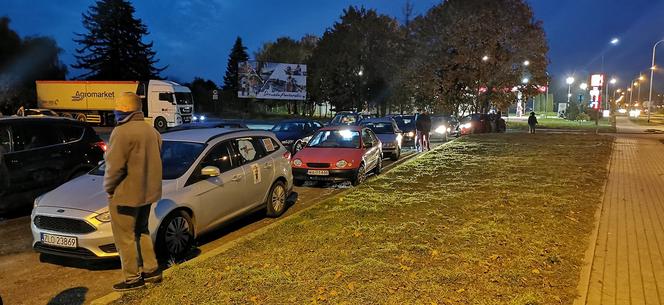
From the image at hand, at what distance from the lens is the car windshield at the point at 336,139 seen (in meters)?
12.1

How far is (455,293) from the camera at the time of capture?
4.32 meters

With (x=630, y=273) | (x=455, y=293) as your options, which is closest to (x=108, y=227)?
(x=455, y=293)

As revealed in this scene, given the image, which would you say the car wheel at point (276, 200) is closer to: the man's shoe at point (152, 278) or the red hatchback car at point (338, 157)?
the red hatchback car at point (338, 157)

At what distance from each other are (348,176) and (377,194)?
6.08 ft

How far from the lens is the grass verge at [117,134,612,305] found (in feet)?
14.2

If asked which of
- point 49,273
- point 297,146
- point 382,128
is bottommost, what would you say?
point 49,273

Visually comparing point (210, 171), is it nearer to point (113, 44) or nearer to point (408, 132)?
point (408, 132)

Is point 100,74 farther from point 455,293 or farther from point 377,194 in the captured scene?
point 455,293

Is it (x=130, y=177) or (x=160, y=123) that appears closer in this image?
(x=130, y=177)

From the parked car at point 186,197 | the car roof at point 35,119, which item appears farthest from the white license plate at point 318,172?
the car roof at point 35,119

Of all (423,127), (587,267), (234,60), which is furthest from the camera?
(234,60)

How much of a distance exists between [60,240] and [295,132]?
12511 millimetres

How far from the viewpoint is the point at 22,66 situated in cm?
4638

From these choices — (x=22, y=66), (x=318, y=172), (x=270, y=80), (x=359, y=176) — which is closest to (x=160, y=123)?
(x=270, y=80)
